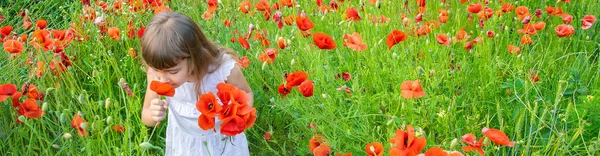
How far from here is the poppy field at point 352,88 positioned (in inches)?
77.6

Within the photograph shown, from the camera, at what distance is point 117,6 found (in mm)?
3225

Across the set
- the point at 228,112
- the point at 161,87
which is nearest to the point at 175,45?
the point at 161,87

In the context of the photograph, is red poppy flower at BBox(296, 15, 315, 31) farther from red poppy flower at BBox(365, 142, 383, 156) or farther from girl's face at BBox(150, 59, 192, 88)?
red poppy flower at BBox(365, 142, 383, 156)

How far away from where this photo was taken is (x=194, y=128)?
2.14 meters

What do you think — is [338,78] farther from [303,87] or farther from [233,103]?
[233,103]

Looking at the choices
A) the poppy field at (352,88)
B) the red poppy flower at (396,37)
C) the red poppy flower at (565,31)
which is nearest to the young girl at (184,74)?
the poppy field at (352,88)

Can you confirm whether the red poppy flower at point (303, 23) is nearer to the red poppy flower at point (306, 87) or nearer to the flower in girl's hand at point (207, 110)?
the red poppy flower at point (306, 87)

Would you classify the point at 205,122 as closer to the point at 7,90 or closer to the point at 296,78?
the point at 296,78

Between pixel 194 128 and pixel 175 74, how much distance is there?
11.5 inches

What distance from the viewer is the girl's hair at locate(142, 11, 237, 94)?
6.00 ft

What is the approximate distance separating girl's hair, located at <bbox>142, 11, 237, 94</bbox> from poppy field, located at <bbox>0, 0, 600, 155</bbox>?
0.47 ft

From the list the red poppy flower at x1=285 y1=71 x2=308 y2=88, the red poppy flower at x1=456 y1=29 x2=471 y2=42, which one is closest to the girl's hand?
the red poppy flower at x1=285 y1=71 x2=308 y2=88

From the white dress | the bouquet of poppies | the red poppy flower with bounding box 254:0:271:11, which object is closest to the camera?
the bouquet of poppies

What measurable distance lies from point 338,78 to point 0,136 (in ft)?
4.02
